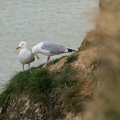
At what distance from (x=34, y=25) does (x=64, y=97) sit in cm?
1402

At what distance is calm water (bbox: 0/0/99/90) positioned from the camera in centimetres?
1648

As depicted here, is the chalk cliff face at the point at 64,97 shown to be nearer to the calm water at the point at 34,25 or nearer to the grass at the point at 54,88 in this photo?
the grass at the point at 54,88

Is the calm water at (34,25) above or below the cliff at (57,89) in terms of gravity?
below

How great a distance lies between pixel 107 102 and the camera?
3.31 metres

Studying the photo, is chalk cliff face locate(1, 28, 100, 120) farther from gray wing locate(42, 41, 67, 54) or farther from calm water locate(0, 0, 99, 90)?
calm water locate(0, 0, 99, 90)

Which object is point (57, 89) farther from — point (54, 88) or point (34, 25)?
point (34, 25)

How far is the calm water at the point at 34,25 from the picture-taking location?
16484 mm

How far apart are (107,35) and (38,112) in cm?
401

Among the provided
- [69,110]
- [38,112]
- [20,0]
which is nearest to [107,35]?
[69,110]

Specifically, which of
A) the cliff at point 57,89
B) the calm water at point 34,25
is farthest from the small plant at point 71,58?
the calm water at point 34,25

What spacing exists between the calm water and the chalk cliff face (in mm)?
5593

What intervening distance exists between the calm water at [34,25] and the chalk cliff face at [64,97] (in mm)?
5593

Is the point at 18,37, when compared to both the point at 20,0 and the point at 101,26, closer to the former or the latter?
the point at 20,0

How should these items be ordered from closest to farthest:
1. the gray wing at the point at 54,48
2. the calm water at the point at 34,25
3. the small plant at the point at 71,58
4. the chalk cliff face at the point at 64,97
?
the chalk cliff face at the point at 64,97 < the small plant at the point at 71,58 < the gray wing at the point at 54,48 < the calm water at the point at 34,25
